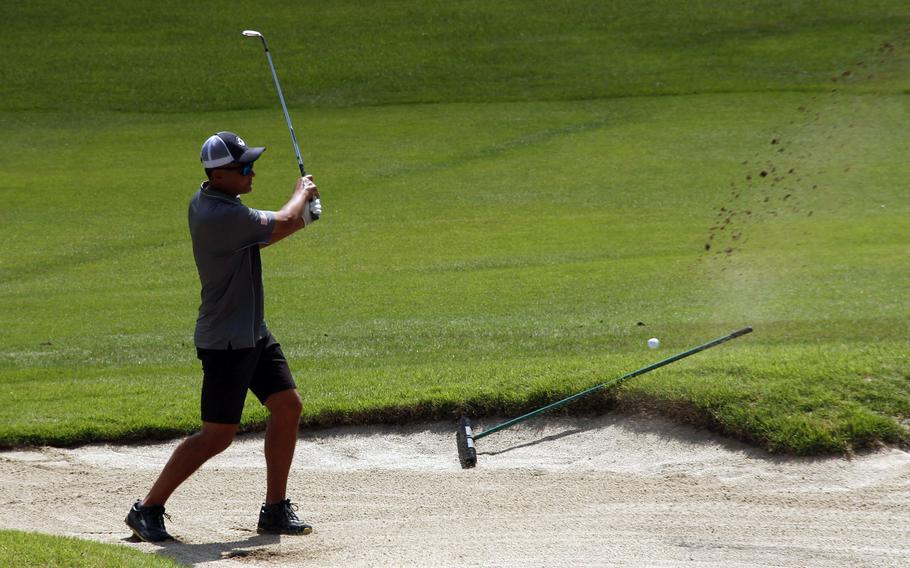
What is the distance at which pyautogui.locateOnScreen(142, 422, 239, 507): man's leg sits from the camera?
7.23m

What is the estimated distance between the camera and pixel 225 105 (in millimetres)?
39594

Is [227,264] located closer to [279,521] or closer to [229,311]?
[229,311]

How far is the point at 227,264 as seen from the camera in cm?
700

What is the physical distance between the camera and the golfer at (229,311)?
22.8ft

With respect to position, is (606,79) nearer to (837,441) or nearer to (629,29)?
(629,29)

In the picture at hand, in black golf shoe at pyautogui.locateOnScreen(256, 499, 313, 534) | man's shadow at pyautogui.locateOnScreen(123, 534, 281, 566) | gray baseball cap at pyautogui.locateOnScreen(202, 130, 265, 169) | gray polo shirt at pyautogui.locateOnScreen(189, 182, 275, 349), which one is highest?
gray baseball cap at pyautogui.locateOnScreen(202, 130, 265, 169)

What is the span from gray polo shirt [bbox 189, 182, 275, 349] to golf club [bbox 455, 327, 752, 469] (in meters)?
2.41

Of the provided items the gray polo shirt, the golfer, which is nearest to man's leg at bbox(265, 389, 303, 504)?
the golfer

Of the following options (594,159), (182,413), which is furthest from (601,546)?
(594,159)

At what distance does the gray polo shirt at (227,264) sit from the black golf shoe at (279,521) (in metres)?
1.22

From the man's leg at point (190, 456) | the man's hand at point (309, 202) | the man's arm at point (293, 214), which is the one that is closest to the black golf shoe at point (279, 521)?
the man's leg at point (190, 456)

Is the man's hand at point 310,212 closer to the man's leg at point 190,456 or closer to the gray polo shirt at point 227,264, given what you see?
the gray polo shirt at point 227,264

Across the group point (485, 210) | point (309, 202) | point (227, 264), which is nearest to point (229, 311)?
point (227, 264)

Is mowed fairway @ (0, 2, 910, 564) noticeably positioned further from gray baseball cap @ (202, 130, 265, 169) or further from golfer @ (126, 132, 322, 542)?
gray baseball cap @ (202, 130, 265, 169)
